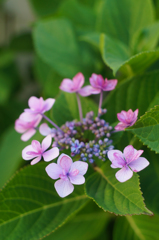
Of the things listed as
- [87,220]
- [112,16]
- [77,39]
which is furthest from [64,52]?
[87,220]

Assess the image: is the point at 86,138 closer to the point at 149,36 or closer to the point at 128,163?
the point at 128,163

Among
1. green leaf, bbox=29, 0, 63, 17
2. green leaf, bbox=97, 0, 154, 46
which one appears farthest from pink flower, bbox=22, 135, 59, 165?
green leaf, bbox=29, 0, 63, 17

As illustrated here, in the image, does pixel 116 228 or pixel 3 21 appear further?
pixel 3 21

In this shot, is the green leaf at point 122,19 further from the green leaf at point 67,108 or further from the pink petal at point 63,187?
the pink petal at point 63,187

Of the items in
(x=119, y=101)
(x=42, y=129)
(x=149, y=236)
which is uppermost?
(x=42, y=129)

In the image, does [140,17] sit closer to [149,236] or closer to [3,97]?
[149,236]

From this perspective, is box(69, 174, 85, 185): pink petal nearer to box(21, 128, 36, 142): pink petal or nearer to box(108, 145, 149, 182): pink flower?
box(108, 145, 149, 182): pink flower

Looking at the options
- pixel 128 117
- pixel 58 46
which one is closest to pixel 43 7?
pixel 58 46
